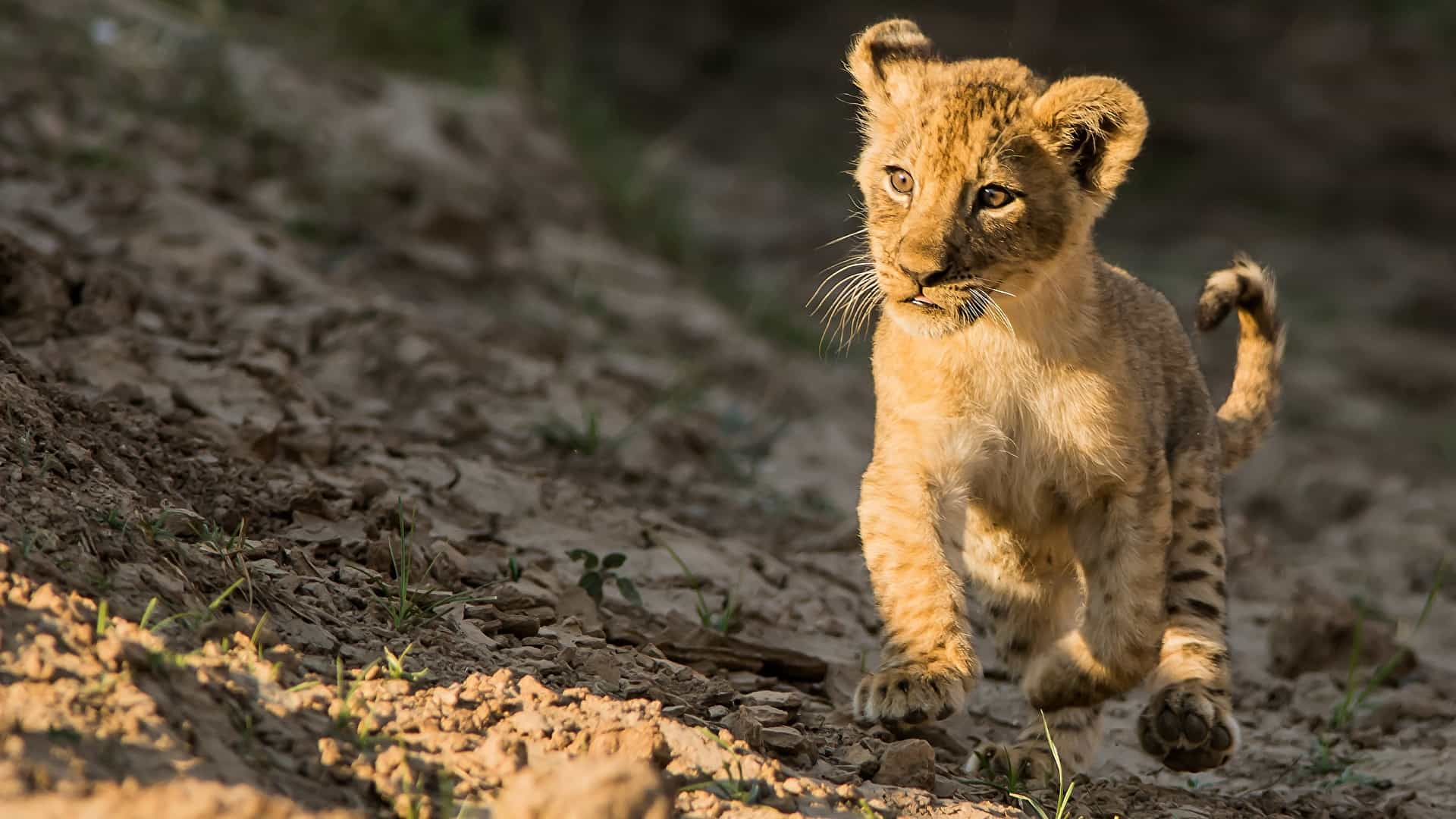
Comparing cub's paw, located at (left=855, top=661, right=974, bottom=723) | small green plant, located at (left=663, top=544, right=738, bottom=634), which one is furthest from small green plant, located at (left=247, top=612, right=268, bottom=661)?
small green plant, located at (left=663, top=544, right=738, bottom=634)

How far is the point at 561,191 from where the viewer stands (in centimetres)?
1200

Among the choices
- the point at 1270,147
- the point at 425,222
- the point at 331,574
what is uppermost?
the point at 1270,147

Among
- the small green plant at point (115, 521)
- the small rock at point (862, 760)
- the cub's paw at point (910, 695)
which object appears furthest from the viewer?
the cub's paw at point (910, 695)

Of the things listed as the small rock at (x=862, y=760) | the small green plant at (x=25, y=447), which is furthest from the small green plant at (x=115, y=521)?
the small rock at (x=862, y=760)

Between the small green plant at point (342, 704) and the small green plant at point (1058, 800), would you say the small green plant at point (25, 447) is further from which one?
the small green plant at point (1058, 800)

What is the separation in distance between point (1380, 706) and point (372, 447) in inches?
161

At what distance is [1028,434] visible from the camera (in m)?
5.05

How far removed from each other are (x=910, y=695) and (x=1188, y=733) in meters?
0.97

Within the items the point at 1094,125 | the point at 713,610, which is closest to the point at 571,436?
the point at 713,610

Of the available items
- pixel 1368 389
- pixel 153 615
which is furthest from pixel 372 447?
pixel 1368 389

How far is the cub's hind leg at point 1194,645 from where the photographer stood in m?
4.86

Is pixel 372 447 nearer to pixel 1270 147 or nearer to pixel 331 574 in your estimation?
pixel 331 574

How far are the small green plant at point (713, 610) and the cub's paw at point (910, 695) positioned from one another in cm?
84

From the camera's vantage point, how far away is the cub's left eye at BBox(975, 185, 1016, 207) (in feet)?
16.3
